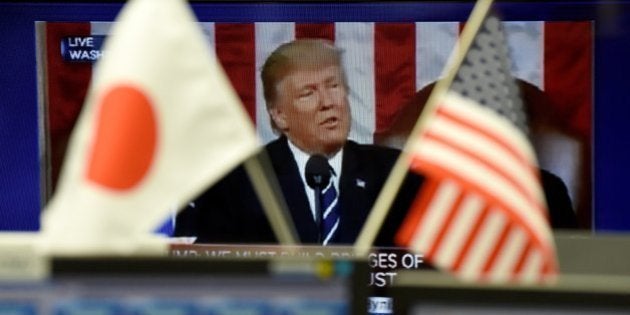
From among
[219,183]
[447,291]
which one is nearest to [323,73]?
[219,183]

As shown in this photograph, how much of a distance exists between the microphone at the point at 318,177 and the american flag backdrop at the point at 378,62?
0.21 m

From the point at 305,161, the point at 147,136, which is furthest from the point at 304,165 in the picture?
the point at 147,136

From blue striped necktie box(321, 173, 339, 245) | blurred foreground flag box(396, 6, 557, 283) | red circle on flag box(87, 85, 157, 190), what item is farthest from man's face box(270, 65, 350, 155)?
red circle on flag box(87, 85, 157, 190)

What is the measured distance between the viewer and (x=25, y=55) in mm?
5652

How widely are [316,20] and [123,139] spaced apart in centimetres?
354

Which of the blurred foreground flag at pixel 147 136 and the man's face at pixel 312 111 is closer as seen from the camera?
the blurred foreground flag at pixel 147 136

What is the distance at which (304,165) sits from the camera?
567 centimetres

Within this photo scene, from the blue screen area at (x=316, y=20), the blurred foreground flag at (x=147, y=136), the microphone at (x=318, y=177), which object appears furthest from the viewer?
the microphone at (x=318, y=177)

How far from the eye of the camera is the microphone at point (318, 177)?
5.59 m

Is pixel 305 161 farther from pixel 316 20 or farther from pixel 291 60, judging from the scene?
pixel 316 20

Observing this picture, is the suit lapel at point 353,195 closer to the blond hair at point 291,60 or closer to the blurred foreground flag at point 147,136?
the blond hair at point 291,60

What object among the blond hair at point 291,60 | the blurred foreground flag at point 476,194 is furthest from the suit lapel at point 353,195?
the blurred foreground flag at point 476,194

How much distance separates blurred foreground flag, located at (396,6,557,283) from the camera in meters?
2.14

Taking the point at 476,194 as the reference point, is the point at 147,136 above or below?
above
